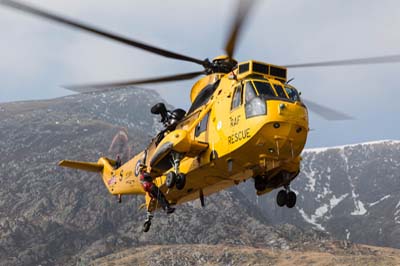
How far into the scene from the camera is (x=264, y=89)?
64.5 ft

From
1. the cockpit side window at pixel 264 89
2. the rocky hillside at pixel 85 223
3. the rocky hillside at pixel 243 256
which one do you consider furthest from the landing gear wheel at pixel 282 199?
the rocky hillside at pixel 85 223

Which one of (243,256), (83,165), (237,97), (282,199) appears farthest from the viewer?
(243,256)

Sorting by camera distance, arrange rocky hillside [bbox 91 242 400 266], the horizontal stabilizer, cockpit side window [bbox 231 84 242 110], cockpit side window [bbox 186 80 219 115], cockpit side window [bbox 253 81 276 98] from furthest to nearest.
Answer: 1. rocky hillside [bbox 91 242 400 266]
2. the horizontal stabilizer
3. cockpit side window [bbox 186 80 219 115]
4. cockpit side window [bbox 231 84 242 110]
5. cockpit side window [bbox 253 81 276 98]

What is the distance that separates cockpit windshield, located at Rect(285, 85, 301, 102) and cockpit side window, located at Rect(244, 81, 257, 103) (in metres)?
1.39

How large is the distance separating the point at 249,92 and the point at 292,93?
5.63 feet

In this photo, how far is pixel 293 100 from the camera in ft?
64.2

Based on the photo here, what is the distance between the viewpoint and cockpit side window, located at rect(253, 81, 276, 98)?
19.4m

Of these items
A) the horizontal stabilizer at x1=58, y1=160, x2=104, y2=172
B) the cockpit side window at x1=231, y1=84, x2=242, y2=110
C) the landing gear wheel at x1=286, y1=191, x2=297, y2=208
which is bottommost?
the landing gear wheel at x1=286, y1=191, x2=297, y2=208

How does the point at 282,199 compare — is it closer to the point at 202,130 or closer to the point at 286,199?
the point at 286,199

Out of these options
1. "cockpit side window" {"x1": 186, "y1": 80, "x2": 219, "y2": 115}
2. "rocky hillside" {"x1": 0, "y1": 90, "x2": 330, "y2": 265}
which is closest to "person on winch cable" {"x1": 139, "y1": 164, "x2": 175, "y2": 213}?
"cockpit side window" {"x1": 186, "y1": 80, "x2": 219, "y2": 115}

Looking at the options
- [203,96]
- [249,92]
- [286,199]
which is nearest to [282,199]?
[286,199]

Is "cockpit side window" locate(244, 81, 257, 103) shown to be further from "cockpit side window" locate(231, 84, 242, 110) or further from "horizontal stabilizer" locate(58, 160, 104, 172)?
"horizontal stabilizer" locate(58, 160, 104, 172)

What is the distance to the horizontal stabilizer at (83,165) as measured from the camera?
103ft

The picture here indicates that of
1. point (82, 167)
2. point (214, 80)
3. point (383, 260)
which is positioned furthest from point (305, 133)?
point (383, 260)
